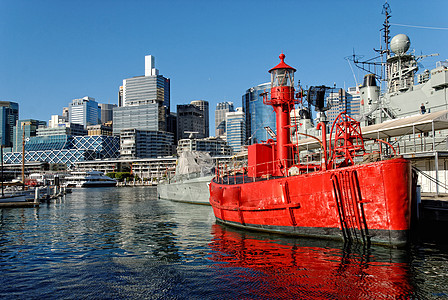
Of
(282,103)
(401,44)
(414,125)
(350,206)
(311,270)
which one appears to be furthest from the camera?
(401,44)

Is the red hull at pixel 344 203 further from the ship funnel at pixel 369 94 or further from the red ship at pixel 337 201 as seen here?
the ship funnel at pixel 369 94

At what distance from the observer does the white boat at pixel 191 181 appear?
4162cm

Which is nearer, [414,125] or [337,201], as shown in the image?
[337,201]

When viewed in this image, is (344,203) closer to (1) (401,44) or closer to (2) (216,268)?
(2) (216,268)

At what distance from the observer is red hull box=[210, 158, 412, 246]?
14148 millimetres

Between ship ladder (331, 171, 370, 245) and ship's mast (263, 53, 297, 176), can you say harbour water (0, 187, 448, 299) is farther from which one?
ship's mast (263, 53, 297, 176)

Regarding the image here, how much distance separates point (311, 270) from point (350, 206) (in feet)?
13.4

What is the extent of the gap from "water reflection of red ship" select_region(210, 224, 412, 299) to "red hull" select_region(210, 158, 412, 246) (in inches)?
33.8

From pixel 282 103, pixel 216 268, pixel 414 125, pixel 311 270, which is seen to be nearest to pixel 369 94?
pixel 414 125

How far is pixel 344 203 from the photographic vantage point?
50.0 feet

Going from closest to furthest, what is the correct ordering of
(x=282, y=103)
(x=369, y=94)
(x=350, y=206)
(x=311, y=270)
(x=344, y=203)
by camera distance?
(x=311, y=270) < (x=350, y=206) < (x=344, y=203) < (x=282, y=103) < (x=369, y=94)

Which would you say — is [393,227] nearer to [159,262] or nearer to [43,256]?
[159,262]

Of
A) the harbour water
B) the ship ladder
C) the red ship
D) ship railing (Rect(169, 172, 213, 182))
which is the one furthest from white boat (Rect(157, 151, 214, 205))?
the ship ladder

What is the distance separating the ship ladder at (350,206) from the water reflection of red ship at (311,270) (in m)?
0.95
